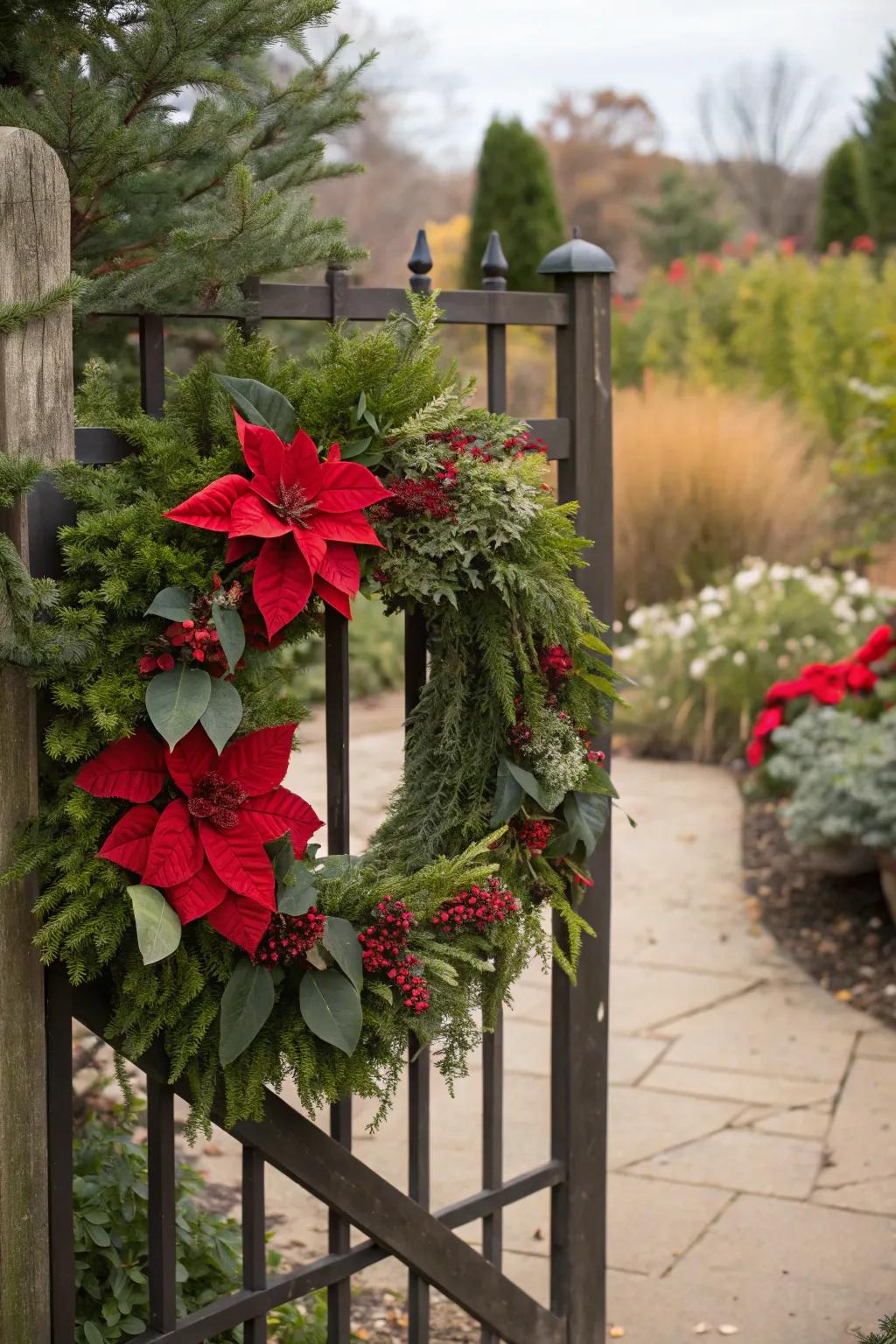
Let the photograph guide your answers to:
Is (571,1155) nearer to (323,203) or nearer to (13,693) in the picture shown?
(13,693)

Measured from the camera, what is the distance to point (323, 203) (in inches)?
760

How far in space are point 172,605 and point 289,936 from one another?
1.46 ft

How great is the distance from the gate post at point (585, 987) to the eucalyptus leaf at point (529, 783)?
47cm

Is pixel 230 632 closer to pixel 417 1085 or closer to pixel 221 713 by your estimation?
pixel 221 713

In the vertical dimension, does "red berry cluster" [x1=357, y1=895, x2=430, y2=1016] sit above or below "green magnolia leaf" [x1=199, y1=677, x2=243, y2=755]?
below

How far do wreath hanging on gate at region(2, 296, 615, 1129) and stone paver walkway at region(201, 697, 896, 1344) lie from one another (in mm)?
1287

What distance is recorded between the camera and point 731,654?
6777 mm

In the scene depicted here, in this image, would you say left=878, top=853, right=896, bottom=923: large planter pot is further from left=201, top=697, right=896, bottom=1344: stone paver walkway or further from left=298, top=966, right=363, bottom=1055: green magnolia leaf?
left=298, top=966, right=363, bottom=1055: green magnolia leaf

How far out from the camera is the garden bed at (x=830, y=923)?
14.2 feet

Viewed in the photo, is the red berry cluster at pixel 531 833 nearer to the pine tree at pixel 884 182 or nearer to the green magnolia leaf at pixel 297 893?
the green magnolia leaf at pixel 297 893

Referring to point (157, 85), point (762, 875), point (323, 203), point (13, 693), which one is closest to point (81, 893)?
point (13, 693)

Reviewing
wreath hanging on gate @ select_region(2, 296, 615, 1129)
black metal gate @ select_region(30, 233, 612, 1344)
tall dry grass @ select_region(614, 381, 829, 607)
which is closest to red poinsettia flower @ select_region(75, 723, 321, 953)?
wreath hanging on gate @ select_region(2, 296, 615, 1129)

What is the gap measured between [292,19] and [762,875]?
13.2ft

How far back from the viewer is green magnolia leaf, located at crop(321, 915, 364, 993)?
1.71 meters
